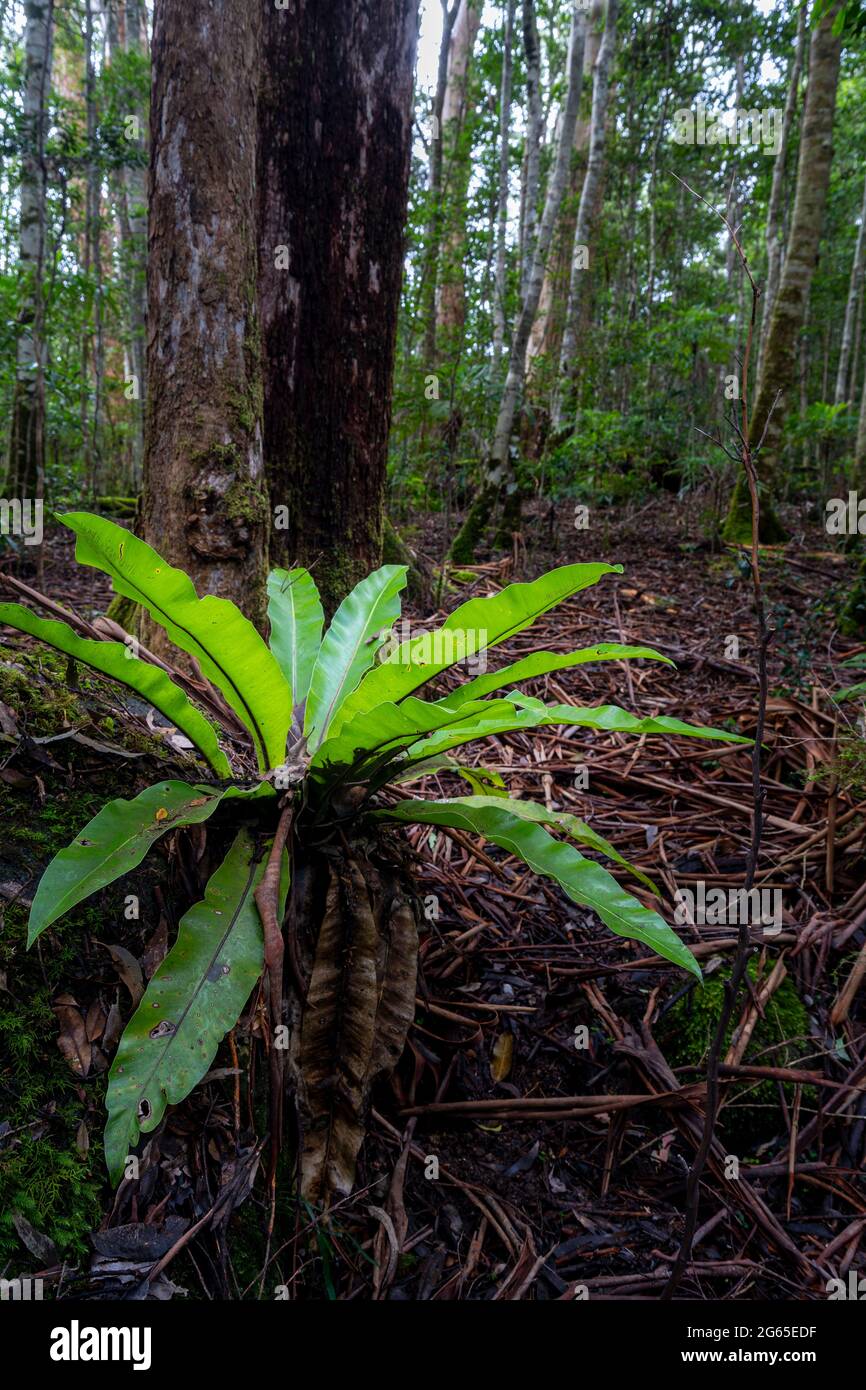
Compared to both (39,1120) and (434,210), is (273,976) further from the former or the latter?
(434,210)

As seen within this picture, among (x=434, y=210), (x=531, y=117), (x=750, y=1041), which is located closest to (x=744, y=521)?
(x=531, y=117)

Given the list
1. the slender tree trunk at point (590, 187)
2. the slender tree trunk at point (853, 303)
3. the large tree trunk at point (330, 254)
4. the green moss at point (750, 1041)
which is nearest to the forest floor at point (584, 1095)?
the green moss at point (750, 1041)

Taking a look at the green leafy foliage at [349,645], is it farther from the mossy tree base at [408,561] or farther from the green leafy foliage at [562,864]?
the mossy tree base at [408,561]

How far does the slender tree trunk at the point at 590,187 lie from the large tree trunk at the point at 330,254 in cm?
457

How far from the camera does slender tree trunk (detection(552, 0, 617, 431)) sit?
7285 mm

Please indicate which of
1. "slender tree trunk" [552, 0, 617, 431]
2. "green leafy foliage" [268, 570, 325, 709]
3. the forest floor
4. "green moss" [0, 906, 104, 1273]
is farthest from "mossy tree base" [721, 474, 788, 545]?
"green moss" [0, 906, 104, 1273]

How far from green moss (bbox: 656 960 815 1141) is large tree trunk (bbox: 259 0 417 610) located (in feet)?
5.64

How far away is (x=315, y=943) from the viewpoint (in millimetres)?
1294

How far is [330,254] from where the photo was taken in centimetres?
261

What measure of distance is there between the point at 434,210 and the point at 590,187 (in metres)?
1.67

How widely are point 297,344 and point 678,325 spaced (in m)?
6.11

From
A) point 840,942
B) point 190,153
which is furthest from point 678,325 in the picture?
point 840,942

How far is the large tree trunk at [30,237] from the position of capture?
5477 millimetres
